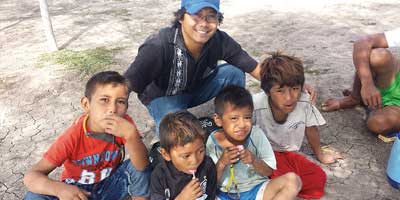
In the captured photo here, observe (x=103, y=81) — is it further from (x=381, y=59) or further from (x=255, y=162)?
(x=381, y=59)

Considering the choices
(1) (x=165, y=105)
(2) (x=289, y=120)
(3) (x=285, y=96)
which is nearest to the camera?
(3) (x=285, y=96)

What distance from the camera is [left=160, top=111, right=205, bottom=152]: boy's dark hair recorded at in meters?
1.91

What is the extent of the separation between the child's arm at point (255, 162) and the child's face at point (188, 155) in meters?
0.22

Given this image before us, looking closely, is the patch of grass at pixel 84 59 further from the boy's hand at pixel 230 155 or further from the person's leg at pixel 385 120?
the person's leg at pixel 385 120

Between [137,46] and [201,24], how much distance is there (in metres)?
2.54

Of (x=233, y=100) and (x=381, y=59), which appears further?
(x=381, y=59)

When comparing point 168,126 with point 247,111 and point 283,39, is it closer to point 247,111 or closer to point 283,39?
point 247,111

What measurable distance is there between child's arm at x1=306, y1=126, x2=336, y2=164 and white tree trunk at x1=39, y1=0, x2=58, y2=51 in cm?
342

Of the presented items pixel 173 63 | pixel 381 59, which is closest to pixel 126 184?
pixel 173 63

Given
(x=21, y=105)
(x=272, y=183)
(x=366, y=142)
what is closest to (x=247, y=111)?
(x=272, y=183)

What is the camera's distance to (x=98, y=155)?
7.27 feet

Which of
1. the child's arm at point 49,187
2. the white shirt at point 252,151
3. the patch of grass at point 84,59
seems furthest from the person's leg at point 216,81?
the patch of grass at point 84,59

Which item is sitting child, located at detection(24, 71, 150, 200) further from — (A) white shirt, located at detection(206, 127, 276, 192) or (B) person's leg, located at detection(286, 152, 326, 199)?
Result: (B) person's leg, located at detection(286, 152, 326, 199)

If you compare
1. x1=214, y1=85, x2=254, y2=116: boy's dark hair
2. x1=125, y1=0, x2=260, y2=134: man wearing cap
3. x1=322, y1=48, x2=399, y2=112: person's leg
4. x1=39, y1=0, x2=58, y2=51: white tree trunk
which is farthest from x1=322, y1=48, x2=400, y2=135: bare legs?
x1=39, y1=0, x2=58, y2=51: white tree trunk
